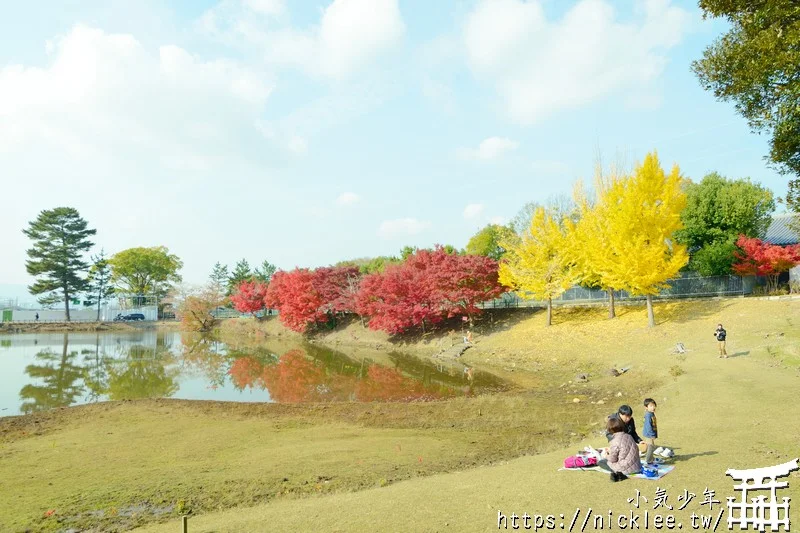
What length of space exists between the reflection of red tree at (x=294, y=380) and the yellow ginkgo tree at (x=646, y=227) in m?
15.7

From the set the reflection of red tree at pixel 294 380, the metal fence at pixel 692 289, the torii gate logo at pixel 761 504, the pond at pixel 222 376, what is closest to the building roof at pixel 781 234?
the metal fence at pixel 692 289

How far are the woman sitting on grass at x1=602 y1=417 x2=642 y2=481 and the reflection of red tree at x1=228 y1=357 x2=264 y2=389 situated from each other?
17133 millimetres

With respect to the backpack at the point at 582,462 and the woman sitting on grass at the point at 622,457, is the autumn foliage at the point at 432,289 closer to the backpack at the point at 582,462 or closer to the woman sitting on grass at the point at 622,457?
the backpack at the point at 582,462

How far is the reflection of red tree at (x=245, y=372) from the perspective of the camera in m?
21.8

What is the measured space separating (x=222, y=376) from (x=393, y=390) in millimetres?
10341

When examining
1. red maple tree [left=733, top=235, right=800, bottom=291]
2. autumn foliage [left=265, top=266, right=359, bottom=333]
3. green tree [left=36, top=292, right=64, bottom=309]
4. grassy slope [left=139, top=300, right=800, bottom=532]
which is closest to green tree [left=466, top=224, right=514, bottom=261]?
autumn foliage [left=265, top=266, right=359, bottom=333]

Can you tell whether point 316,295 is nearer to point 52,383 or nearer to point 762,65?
point 52,383

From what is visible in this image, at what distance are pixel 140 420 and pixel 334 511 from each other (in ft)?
33.9

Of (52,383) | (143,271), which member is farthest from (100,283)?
(52,383)

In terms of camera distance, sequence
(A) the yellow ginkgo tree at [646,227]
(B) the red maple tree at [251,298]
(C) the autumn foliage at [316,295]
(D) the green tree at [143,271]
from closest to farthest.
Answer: (A) the yellow ginkgo tree at [646,227] < (C) the autumn foliage at [316,295] < (B) the red maple tree at [251,298] < (D) the green tree at [143,271]

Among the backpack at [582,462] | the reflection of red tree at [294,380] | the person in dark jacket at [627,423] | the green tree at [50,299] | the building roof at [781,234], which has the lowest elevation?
the reflection of red tree at [294,380]

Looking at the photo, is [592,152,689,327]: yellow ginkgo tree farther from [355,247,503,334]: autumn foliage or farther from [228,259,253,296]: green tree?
[228,259,253,296]: green tree

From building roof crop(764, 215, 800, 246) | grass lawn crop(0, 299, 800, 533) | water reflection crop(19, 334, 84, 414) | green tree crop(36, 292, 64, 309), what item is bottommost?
water reflection crop(19, 334, 84, 414)

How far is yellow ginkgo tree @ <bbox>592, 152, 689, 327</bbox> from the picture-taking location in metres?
22.4
